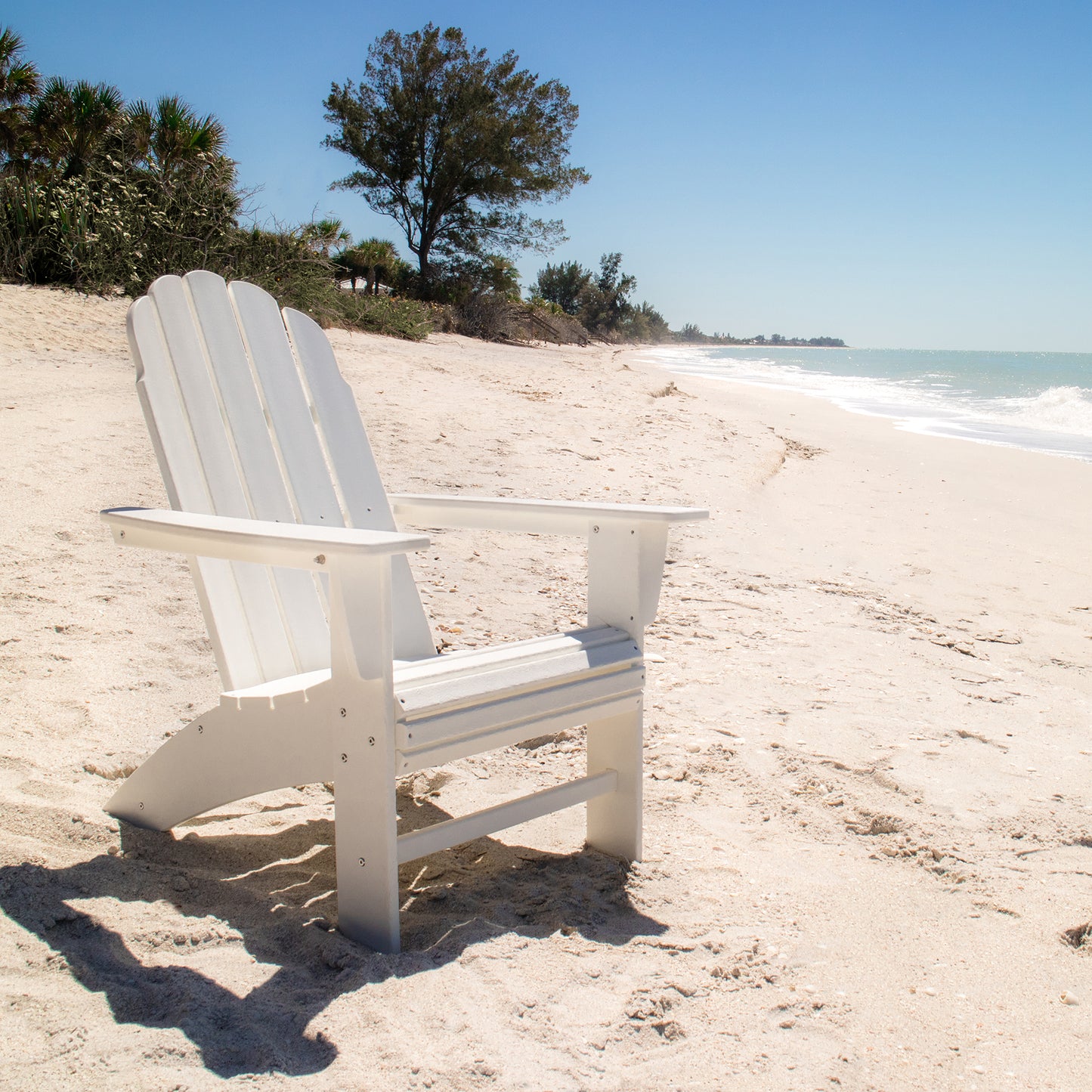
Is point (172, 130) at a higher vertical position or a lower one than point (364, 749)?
higher

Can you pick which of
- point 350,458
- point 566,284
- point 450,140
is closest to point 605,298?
point 566,284

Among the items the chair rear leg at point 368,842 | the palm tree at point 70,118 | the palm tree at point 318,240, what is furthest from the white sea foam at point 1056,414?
the palm tree at point 70,118

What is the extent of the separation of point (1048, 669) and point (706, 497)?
9.00ft

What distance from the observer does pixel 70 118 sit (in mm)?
16922

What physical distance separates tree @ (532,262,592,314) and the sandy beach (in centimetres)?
4192

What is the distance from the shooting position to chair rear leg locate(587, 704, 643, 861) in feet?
6.28

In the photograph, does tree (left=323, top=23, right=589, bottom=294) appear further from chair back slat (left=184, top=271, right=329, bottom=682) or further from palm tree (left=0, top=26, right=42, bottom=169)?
chair back slat (left=184, top=271, right=329, bottom=682)

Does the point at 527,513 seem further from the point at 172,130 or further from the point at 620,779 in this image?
the point at 172,130

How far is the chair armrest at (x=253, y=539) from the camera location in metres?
1.33

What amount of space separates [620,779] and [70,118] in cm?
1942

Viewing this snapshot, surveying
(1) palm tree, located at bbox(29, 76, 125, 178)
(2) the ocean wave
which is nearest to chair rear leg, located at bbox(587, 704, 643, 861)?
(2) the ocean wave

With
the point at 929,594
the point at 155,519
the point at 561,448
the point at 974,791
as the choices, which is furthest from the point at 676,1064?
the point at 561,448

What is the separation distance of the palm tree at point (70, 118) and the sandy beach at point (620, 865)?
13645 mm

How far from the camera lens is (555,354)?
17.6 meters
